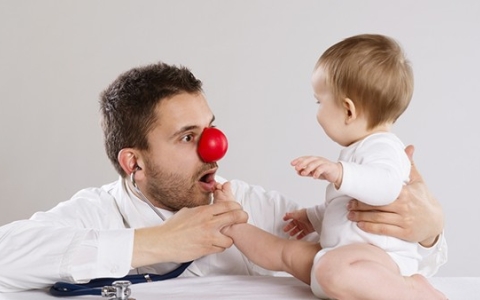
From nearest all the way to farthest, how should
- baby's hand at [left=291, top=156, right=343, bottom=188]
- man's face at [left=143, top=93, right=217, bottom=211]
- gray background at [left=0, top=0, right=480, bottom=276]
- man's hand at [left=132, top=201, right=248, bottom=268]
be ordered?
baby's hand at [left=291, top=156, right=343, bottom=188]
man's hand at [left=132, top=201, right=248, bottom=268]
man's face at [left=143, top=93, right=217, bottom=211]
gray background at [left=0, top=0, right=480, bottom=276]

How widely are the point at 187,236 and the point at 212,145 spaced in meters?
0.32

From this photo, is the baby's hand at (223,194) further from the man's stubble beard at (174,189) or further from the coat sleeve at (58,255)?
the coat sleeve at (58,255)

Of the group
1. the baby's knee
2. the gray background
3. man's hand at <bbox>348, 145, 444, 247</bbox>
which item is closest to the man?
man's hand at <bbox>348, 145, 444, 247</bbox>

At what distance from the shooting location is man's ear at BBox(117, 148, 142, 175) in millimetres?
2572

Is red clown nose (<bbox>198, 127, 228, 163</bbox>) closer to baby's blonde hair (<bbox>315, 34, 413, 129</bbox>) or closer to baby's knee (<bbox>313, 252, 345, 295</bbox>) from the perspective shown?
baby's blonde hair (<bbox>315, 34, 413, 129</bbox>)

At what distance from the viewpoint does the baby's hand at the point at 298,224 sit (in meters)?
2.42

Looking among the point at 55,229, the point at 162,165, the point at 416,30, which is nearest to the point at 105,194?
the point at 162,165

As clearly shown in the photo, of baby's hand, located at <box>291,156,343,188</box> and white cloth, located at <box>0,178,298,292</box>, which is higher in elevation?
baby's hand, located at <box>291,156,343,188</box>

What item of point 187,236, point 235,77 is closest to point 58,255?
point 187,236

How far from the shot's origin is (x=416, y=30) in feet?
13.9

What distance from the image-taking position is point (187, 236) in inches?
85.4

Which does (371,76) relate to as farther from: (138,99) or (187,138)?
(138,99)

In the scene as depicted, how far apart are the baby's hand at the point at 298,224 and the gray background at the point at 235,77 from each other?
1.72 meters

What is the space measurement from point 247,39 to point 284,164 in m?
0.68
